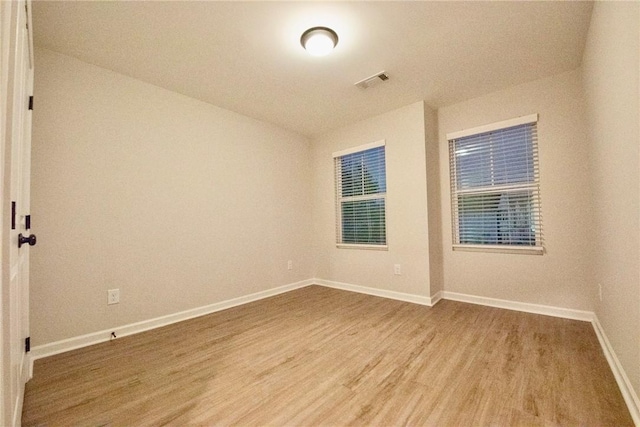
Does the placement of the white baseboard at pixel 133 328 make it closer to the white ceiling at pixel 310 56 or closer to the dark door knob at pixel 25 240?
the dark door knob at pixel 25 240

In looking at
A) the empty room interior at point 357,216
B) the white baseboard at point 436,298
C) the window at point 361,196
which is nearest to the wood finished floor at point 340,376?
the empty room interior at point 357,216

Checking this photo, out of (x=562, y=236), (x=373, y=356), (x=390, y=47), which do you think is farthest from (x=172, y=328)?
(x=562, y=236)

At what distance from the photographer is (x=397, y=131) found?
11.1 feet

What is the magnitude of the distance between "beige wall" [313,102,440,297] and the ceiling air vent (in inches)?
30.1

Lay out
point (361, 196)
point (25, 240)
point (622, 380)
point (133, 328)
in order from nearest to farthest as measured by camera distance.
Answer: point (25, 240)
point (622, 380)
point (133, 328)
point (361, 196)

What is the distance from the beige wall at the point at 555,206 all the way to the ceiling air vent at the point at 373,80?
1330 mm

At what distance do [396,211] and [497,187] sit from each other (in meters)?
1.13

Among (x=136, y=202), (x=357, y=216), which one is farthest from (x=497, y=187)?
(x=136, y=202)

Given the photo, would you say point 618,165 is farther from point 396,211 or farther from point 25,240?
point 25,240

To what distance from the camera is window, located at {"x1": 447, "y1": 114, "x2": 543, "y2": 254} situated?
2791mm

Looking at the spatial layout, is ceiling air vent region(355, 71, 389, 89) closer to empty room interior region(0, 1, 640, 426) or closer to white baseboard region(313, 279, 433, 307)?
empty room interior region(0, 1, 640, 426)

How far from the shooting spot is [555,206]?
104 inches

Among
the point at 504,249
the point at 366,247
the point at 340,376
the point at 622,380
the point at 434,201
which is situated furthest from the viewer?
the point at 366,247

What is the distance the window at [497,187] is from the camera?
279 cm
